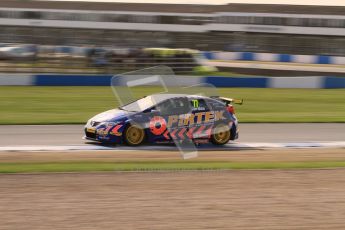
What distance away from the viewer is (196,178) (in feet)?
35.1

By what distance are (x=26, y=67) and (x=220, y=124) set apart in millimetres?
16254

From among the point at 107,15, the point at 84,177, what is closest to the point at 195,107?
the point at 84,177

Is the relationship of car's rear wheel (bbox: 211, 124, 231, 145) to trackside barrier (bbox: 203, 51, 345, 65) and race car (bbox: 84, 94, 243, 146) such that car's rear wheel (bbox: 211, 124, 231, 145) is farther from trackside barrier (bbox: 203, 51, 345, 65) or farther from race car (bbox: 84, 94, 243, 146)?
trackside barrier (bbox: 203, 51, 345, 65)

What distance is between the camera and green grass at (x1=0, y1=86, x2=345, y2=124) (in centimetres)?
1944

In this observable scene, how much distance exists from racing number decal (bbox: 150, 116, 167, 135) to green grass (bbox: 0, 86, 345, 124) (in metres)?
4.65

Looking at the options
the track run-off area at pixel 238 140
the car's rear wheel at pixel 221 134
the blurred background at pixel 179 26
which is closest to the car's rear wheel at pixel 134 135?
the track run-off area at pixel 238 140

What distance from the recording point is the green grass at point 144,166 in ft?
36.5

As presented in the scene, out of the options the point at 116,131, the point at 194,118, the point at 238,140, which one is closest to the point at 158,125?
the point at 194,118

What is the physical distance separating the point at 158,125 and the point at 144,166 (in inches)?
99.8

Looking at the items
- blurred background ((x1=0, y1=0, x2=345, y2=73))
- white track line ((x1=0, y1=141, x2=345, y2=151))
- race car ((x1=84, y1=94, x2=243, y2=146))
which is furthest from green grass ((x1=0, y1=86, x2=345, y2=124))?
blurred background ((x1=0, y1=0, x2=345, y2=73))

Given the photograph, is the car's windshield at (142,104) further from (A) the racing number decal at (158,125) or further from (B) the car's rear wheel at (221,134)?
(B) the car's rear wheel at (221,134)

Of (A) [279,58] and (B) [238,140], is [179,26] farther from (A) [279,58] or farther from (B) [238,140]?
(B) [238,140]

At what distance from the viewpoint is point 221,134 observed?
48.2ft

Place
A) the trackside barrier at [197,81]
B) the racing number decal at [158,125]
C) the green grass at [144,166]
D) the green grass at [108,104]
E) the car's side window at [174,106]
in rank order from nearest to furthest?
the green grass at [144,166] < the car's side window at [174,106] < the racing number decal at [158,125] < the green grass at [108,104] < the trackside barrier at [197,81]
